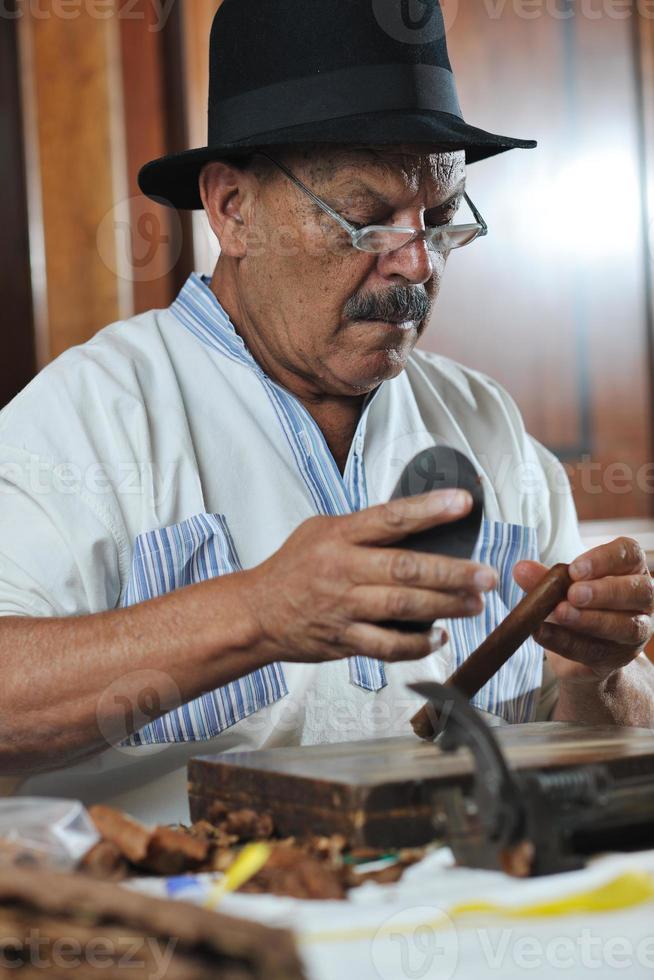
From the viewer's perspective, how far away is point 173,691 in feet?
3.99

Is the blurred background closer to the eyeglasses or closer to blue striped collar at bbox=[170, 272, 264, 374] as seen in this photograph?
blue striped collar at bbox=[170, 272, 264, 374]

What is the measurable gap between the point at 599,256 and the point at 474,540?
2.11 m

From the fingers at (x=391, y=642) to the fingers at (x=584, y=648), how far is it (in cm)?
34

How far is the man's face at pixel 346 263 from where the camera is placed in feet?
4.86

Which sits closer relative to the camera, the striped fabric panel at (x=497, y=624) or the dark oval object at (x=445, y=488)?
the dark oval object at (x=445, y=488)

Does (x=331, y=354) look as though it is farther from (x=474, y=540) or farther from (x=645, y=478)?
(x=645, y=478)

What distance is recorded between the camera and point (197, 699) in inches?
57.1

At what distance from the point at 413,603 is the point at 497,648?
0.22 metres

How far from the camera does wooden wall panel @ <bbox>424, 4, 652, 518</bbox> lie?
2.75 meters

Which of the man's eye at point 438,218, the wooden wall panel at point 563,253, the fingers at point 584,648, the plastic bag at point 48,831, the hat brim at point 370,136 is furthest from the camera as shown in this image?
the wooden wall panel at point 563,253

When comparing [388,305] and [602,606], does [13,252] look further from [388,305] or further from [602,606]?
[602,606]

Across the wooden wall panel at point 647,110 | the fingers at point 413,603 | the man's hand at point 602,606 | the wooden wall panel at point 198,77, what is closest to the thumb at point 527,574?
the man's hand at point 602,606

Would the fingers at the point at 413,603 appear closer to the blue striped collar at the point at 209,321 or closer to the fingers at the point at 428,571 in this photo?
the fingers at the point at 428,571

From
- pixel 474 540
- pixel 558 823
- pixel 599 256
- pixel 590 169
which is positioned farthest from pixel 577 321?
pixel 558 823
